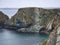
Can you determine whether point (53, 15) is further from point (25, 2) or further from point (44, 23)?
point (25, 2)

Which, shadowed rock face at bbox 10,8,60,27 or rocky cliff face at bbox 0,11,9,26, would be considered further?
rocky cliff face at bbox 0,11,9,26

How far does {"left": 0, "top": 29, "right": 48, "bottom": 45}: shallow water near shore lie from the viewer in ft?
14.8

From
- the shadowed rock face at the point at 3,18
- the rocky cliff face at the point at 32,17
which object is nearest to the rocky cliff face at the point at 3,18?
the shadowed rock face at the point at 3,18

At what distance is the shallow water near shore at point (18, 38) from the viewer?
4.51 metres

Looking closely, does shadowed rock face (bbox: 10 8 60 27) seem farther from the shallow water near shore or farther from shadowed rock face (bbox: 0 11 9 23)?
the shallow water near shore

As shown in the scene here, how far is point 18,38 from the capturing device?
4613 millimetres

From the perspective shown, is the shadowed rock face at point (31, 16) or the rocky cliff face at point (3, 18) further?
the rocky cliff face at point (3, 18)

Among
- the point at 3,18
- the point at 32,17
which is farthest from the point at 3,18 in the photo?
the point at 32,17

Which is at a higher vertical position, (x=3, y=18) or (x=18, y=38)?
(x=3, y=18)

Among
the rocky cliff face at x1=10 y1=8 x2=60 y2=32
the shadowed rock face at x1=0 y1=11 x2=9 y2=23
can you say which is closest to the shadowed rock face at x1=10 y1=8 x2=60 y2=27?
the rocky cliff face at x1=10 y1=8 x2=60 y2=32

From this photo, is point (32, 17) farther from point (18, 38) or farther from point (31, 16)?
point (18, 38)

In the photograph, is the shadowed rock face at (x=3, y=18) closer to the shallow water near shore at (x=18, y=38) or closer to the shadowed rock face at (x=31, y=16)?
the shadowed rock face at (x=31, y=16)

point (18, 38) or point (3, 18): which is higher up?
point (3, 18)

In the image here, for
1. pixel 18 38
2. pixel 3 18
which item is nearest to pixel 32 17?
pixel 18 38
